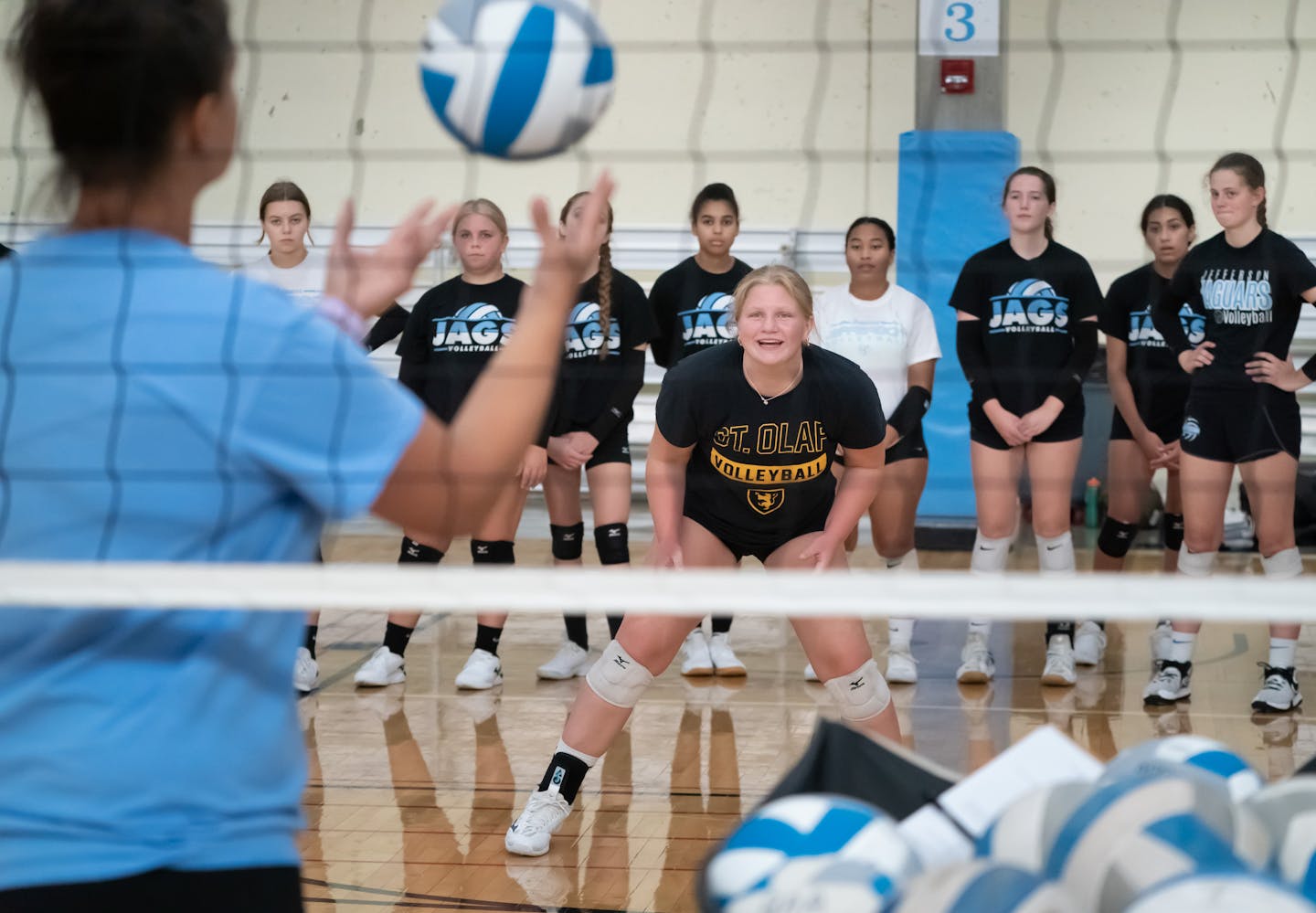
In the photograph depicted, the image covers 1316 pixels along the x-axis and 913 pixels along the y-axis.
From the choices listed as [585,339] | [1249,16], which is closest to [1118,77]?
[1249,16]

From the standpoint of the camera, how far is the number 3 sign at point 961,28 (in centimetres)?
863

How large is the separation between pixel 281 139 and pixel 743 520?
6.79 metres

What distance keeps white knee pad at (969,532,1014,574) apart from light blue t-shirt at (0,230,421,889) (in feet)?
15.0

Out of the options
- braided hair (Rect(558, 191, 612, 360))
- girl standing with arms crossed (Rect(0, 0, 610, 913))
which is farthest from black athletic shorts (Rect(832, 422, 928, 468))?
girl standing with arms crossed (Rect(0, 0, 610, 913))

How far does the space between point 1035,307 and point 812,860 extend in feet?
14.5

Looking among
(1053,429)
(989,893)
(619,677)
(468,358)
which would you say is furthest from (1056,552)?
(989,893)

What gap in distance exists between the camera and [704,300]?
5.81 metres

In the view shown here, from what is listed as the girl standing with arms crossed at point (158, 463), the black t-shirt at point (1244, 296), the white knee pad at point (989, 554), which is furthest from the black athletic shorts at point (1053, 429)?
the girl standing with arms crossed at point (158, 463)

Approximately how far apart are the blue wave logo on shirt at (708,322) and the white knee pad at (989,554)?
4.23ft

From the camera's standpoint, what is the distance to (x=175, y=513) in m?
1.25

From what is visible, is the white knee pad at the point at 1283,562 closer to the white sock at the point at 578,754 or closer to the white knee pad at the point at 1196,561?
the white knee pad at the point at 1196,561

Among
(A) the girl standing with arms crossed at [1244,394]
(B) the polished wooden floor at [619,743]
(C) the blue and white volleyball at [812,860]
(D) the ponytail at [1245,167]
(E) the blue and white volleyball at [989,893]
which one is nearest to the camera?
(E) the blue and white volleyball at [989,893]

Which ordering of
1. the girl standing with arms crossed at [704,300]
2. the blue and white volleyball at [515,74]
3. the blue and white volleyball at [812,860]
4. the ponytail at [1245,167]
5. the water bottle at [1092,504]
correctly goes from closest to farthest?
the blue and white volleyball at [812,860] < the blue and white volleyball at [515,74] < the ponytail at [1245,167] < the girl standing with arms crossed at [704,300] < the water bottle at [1092,504]

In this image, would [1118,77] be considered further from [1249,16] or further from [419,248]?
[419,248]
